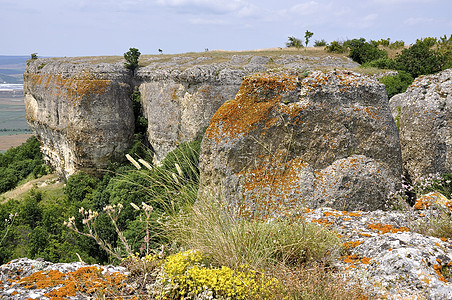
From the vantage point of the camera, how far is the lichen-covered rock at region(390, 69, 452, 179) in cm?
928

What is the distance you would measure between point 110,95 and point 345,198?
26.4 m

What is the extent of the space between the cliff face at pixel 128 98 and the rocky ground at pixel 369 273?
21.2 metres

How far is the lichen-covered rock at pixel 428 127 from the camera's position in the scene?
365 inches

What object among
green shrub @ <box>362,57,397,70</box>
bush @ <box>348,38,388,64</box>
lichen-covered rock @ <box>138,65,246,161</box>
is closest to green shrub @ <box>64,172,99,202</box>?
lichen-covered rock @ <box>138,65,246,161</box>

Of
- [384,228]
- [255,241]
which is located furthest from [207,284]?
[384,228]

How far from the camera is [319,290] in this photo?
10.3 feet

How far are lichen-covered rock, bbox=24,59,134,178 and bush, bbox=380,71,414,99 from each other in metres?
21.8

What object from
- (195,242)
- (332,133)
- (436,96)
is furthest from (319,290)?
(436,96)

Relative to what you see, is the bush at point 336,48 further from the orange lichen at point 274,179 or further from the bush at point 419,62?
the orange lichen at point 274,179

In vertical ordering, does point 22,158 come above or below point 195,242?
below

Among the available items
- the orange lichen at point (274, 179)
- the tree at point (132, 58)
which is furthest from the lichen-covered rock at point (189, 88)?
the orange lichen at point (274, 179)

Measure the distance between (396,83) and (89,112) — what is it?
24191 mm

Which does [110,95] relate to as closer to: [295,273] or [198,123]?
[198,123]

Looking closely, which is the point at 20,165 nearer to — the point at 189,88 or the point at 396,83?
the point at 189,88
